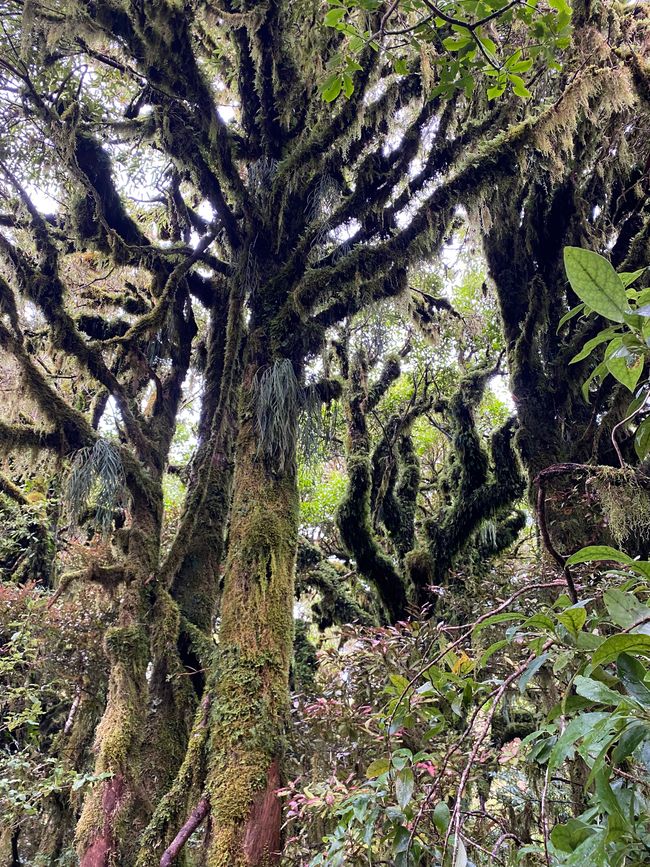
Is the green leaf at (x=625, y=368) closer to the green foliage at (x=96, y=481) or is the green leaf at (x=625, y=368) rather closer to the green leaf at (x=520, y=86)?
the green leaf at (x=520, y=86)

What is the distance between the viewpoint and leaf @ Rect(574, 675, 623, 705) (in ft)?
2.36

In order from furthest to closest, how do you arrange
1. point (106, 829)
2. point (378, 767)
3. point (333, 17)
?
point (106, 829), point (333, 17), point (378, 767)

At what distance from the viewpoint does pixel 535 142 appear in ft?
12.4

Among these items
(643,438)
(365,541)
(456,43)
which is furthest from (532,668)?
(365,541)

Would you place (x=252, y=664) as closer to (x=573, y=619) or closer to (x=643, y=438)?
(x=573, y=619)

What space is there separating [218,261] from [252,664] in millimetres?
3735

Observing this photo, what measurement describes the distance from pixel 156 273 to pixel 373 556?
3250mm

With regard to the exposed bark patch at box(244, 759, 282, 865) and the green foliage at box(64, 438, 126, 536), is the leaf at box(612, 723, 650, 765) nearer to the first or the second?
the exposed bark patch at box(244, 759, 282, 865)

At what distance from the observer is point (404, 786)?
125 cm

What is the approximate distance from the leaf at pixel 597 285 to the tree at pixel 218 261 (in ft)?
8.60

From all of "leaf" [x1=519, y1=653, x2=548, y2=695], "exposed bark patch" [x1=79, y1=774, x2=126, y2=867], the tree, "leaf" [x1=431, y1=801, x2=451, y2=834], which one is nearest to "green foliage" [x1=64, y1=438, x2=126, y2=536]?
the tree

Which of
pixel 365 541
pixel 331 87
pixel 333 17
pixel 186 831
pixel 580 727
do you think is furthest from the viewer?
pixel 365 541

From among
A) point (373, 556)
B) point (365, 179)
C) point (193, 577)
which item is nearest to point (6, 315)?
point (193, 577)

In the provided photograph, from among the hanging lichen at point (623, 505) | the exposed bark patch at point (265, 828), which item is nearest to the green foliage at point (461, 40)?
the hanging lichen at point (623, 505)
